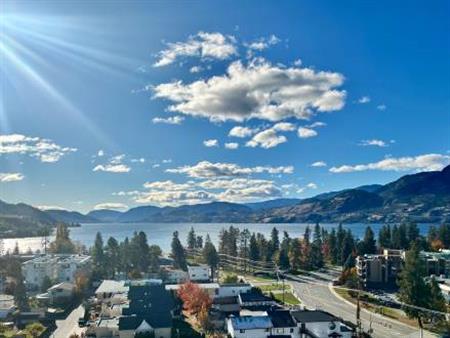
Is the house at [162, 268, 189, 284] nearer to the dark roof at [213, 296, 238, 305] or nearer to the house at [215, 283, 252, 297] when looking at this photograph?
the house at [215, 283, 252, 297]

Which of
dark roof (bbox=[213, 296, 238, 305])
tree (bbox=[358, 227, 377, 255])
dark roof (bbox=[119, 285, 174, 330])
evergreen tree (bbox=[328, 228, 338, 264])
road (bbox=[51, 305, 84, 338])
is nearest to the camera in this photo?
dark roof (bbox=[119, 285, 174, 330])

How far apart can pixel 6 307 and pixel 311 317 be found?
1051 inches

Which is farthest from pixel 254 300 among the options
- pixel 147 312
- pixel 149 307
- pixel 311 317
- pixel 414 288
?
pixel 414 288

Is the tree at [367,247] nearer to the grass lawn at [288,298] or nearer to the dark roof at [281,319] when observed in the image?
the grass lawn at [288,298]

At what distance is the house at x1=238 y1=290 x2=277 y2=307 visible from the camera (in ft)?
130

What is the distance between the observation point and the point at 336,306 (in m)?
42.6

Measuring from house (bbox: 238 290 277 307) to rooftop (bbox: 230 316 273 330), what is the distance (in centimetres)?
655

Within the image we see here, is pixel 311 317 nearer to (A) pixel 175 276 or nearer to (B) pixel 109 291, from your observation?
(B) pixel 109 291

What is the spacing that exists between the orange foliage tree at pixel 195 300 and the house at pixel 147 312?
52.8 inches

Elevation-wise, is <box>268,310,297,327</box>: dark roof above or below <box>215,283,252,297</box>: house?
below

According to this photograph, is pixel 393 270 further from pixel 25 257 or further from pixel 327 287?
pixel 25 257

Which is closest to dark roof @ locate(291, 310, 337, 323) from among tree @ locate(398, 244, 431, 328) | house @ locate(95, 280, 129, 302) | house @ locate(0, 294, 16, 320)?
tree @ locate(398, 244, 431, 328)

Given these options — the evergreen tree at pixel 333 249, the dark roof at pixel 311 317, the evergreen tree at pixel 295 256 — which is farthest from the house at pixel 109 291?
the evergreen tree at pixel 333 249

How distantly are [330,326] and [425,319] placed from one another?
30.2 feet
